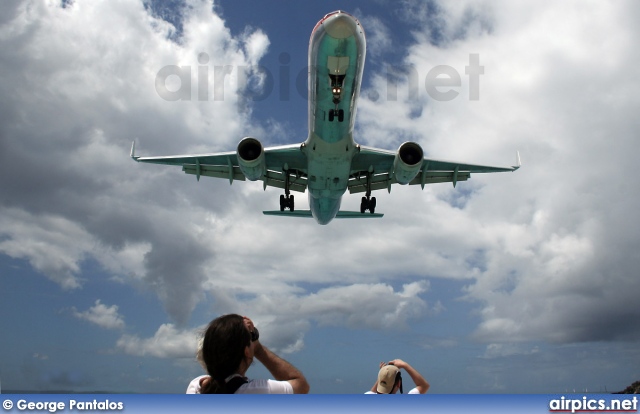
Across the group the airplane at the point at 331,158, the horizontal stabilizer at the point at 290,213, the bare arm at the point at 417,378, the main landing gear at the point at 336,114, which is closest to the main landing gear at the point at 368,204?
the airplane at the point at 331,158

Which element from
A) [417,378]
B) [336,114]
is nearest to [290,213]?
[336,114]

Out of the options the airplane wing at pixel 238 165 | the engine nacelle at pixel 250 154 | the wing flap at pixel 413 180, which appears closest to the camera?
the engine nacelle at pixel 250 154

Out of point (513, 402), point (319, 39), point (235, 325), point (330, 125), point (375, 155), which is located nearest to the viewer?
point (235, 325)

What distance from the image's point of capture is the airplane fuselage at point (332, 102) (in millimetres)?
19141

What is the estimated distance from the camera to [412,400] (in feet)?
11.0

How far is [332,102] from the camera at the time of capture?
21516mm

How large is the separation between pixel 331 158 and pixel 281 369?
810 inches

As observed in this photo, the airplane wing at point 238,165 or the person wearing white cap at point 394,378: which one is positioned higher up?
the airplane wing at point 238,165

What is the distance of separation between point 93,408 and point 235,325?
1.89m

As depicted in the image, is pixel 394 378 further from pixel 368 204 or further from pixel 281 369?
pixel 368 204

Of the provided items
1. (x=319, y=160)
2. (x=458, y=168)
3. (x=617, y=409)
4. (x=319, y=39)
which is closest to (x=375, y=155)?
(x=319, y=160)

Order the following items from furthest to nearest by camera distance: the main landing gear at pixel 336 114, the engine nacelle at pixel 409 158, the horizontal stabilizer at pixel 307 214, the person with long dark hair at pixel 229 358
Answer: the horizontal stabilizer at pixel 307 214, the engine nacelle at pixel 409 158, the main landing gear at pixel 336 114, the person with long dark hair at pixel 229 358

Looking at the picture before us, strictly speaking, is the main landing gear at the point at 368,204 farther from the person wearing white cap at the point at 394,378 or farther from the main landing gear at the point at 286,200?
the person wearing white cap at the point at 394,378

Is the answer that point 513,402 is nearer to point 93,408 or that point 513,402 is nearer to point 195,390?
point 195,390
